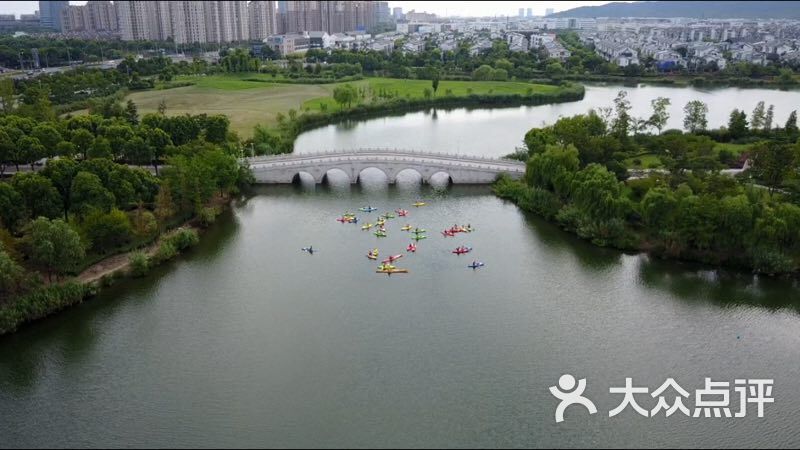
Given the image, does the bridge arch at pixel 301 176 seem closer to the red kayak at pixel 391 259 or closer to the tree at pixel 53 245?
the red kayak at pixel 391 259

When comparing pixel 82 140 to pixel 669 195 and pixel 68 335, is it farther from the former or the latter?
pixel 669 195

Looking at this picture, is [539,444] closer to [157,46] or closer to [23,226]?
[23,226]

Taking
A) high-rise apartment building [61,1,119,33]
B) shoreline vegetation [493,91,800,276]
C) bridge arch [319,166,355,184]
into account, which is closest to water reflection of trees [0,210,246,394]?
bridge arch [319,166,355,184]

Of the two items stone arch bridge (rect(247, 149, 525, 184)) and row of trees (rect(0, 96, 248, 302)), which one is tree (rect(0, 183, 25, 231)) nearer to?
row of trees (rect(0, 96, 248, 302))

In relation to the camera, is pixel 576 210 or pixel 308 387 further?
pixel 576 210

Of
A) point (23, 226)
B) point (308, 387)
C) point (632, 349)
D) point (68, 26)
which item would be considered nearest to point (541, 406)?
point (632, 349)

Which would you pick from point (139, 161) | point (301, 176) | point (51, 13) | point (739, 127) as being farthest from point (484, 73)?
point (51, 13)

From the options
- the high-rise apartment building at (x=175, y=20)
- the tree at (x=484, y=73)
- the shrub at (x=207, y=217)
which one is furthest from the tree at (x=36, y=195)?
the high-rise apartment building at (x=175, y=20)
